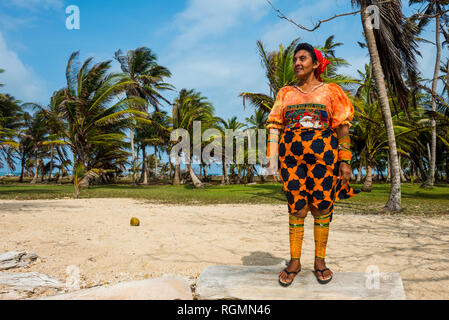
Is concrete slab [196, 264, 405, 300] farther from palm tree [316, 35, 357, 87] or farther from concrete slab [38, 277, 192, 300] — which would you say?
palm tree [316, 35, 357, 87]

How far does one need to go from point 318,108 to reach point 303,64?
1.26 feet

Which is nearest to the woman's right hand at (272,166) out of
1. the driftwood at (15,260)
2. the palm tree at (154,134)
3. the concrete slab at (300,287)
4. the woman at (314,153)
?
the woman at (314,153)

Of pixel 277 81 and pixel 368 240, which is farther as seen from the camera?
pixel 277 81

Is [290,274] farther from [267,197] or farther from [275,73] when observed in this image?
[275,73]

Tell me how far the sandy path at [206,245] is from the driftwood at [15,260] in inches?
4.5

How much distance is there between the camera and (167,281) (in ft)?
7.05

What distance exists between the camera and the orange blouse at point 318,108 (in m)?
2.25

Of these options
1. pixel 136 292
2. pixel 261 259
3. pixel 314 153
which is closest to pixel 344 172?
pixel 314 153

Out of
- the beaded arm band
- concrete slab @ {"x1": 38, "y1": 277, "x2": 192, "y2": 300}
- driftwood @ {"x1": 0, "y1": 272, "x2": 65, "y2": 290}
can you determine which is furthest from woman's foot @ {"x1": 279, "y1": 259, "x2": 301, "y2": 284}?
driftwood @ {"x1": 0, "y1": 272, "x2": 65, "y2": 290}

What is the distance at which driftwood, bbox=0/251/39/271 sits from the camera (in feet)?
9.36

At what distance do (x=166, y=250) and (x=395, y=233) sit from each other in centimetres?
371

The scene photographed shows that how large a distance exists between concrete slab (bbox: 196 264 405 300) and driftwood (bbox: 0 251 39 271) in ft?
6.73
